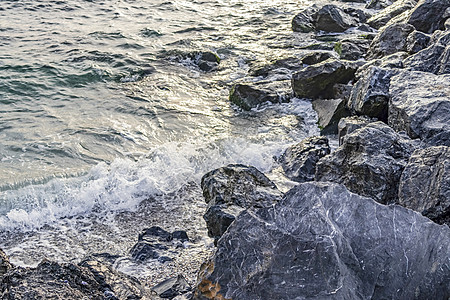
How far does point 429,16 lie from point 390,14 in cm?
357

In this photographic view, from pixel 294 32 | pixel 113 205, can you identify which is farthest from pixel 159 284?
pixel 294 32

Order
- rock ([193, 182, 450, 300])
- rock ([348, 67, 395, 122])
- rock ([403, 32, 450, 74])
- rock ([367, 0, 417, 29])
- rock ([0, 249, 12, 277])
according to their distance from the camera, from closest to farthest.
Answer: rock ([193, 182, 450, 300]), rock ([0, 249, 12, 277]), rock ([348, 67, 395, 122]), rock ([403, 32, 450, 74]), rock ([367, 0, 417, 29])

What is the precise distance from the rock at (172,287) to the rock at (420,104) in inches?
142

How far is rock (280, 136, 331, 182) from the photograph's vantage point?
7.19 m

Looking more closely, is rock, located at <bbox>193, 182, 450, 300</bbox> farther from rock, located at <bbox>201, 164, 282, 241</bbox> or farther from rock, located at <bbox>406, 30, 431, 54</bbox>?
rock, located at <bbox>406, 30, 431, 54</bbox>

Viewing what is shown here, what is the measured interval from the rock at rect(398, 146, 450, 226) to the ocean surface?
89.4 inches

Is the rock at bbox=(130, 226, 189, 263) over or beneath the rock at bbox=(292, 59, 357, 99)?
beneath

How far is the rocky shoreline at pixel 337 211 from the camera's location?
3.46 metres

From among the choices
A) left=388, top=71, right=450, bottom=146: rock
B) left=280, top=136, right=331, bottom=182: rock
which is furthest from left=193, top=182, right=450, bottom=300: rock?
left=280, top=136, right=331, bottom=182: rock

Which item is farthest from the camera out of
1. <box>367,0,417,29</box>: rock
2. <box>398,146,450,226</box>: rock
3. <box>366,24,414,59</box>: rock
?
<box>367,0,417,29</box>: rock

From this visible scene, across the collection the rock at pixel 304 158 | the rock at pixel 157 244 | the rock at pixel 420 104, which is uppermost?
the rock at pixel 420 104

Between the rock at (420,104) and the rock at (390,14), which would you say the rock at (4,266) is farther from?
the rock at (390,14)

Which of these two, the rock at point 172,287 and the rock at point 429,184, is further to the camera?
the rock at point 429,184

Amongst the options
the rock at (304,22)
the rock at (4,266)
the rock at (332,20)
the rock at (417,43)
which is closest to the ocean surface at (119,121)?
the rock at (304,22)
